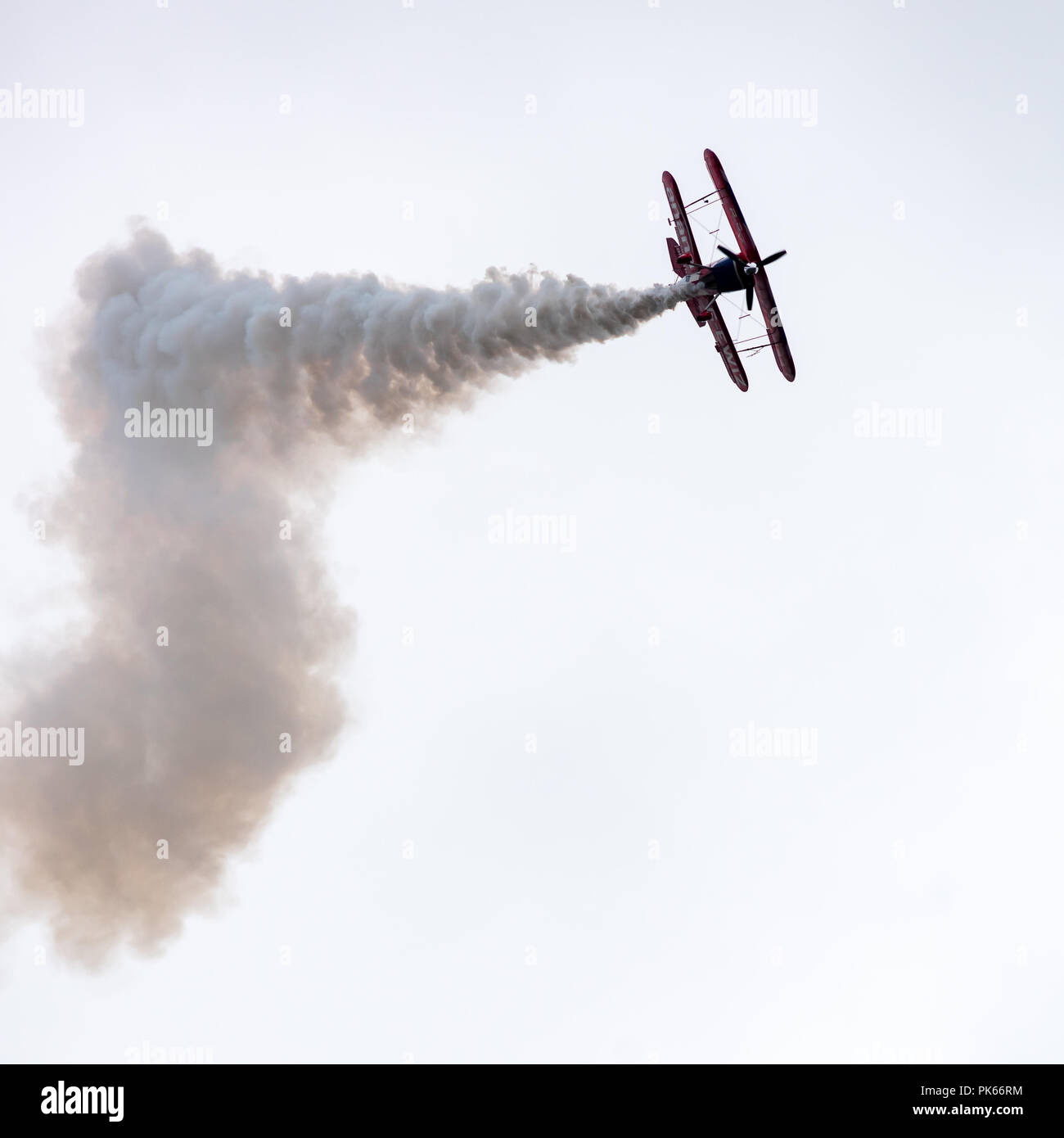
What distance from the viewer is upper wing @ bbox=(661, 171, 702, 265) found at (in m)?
46.1

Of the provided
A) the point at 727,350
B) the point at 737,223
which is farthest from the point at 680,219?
the point at 727,350

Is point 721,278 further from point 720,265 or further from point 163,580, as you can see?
point 163,580

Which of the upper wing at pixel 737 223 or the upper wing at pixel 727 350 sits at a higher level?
the upper wing at pixel 737 223

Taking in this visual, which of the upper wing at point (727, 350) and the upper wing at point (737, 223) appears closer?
the upper wing at point (737, 223)

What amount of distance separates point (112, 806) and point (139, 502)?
35.8 feet

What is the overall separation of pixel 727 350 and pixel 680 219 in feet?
17.5

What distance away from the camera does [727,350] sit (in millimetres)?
49688

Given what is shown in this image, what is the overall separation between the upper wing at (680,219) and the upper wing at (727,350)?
2.11 metres

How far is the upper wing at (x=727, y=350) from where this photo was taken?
48.7 meters

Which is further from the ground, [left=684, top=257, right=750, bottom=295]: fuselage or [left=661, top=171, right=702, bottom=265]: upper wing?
[left=661, top=171, right=702, bottom=265]: upper wing

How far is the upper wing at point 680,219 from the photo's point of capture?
151 ft

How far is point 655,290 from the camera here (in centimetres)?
4566

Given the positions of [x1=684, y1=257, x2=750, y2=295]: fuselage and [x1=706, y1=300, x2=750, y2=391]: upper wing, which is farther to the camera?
[x1=706, y1=300, x2=750, y2=391]: upper wing

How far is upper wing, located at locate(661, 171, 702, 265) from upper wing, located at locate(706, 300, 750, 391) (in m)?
2.11
